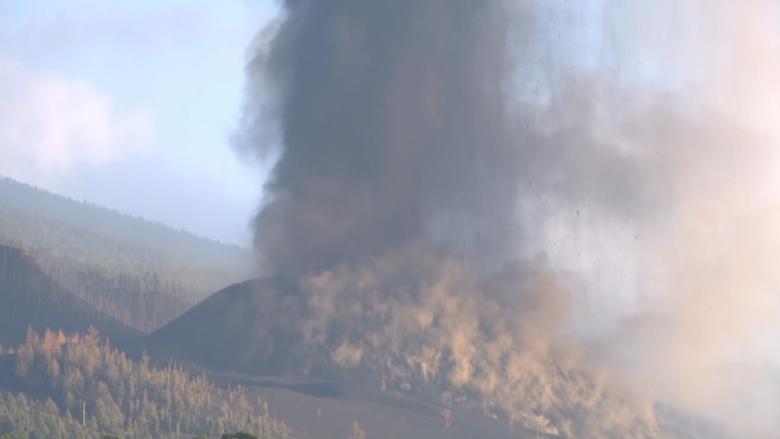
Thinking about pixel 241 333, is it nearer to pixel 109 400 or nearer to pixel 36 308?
pixel 109 400

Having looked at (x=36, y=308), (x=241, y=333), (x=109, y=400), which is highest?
(x=36, y=308)

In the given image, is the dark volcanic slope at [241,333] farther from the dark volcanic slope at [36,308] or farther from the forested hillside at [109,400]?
the dark volcanic slope at [36,308]

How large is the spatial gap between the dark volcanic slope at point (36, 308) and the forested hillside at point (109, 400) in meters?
19.7

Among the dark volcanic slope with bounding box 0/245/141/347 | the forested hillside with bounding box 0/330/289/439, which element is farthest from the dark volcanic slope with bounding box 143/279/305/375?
the dark volcanic slope with bounding box 0/245/141/347

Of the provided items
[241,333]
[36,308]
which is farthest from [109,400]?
[36,308]

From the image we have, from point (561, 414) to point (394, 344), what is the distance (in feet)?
59.3

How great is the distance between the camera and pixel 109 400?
10944cm

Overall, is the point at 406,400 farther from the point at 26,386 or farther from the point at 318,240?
the point at 26,386

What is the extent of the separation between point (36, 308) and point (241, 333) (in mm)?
29554

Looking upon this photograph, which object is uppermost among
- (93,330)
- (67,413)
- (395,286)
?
(395,286)

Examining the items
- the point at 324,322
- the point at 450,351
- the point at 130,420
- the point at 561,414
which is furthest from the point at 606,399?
the point at 130,420

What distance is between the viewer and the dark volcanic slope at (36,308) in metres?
144

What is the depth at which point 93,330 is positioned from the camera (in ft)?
465

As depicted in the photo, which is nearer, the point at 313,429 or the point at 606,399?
the point at 313,429
